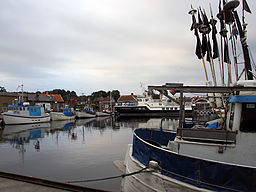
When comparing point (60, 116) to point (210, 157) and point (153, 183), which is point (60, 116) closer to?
point (153, 183)

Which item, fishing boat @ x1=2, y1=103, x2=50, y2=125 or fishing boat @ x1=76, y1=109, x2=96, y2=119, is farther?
fishing boat @ x1=76, y1=109, x2=96, y2=119

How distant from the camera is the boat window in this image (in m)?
5.95

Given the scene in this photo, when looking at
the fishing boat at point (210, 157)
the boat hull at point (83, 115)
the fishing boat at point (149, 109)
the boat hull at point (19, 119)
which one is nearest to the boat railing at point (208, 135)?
the fishing boat at point (210, 157)

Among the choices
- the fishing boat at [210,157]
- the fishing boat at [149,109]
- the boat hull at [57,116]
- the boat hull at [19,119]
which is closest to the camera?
the fishing boat at [210,157]

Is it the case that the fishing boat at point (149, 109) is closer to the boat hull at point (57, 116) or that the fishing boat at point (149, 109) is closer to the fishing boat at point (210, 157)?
the boat hull at point (57, 116)

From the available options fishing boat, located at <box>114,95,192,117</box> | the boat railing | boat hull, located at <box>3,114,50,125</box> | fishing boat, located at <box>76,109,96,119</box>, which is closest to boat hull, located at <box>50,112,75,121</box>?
boat hull, located at <box>3,114,50,125</box>

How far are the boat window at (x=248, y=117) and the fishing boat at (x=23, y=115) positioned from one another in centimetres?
3923

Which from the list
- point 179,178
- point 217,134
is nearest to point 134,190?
point 179,178

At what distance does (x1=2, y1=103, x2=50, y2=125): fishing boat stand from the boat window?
129 ft

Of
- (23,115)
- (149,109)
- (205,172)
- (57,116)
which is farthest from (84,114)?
(205,172)

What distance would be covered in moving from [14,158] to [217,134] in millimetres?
14573

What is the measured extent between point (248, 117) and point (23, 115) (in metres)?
40.1

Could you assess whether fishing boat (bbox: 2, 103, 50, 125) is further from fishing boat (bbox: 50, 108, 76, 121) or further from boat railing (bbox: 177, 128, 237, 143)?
boat railing (bbox: 177, 128, 237, 143)

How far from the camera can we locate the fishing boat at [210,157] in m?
4.56
